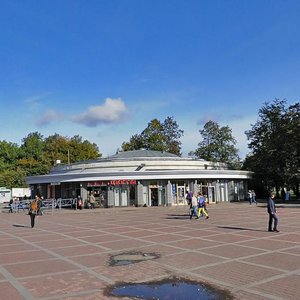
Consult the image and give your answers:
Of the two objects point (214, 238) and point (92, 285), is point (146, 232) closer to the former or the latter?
point (214, 238)

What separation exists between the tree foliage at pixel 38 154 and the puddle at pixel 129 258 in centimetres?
7215

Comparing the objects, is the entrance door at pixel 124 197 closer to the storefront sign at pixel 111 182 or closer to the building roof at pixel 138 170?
the storefront sign at pixel 111 182

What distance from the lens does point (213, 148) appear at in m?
71.2

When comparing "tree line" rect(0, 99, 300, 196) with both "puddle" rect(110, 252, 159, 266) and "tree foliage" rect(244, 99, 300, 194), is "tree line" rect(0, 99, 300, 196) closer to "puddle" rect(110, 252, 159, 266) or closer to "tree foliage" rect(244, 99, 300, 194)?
"tree foliage" rect(244, 99, 300, 194)

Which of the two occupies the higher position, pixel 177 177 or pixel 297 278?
pixel 177 177

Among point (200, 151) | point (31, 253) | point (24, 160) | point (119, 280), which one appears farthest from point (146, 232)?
point (24, 160)

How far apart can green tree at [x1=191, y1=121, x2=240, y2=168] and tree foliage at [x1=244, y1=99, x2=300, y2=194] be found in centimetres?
1344

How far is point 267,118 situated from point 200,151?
1825 centimetres

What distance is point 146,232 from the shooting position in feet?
59.5

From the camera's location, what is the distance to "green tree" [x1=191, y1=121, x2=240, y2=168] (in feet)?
233

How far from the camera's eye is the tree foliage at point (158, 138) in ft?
253

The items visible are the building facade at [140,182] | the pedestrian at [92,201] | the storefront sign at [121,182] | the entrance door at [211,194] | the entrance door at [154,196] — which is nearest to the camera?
the pedestrian at [92,201]

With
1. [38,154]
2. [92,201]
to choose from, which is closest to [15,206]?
[92,201]

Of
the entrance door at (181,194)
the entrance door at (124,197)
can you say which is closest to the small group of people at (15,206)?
the entrance door at (124,197)
